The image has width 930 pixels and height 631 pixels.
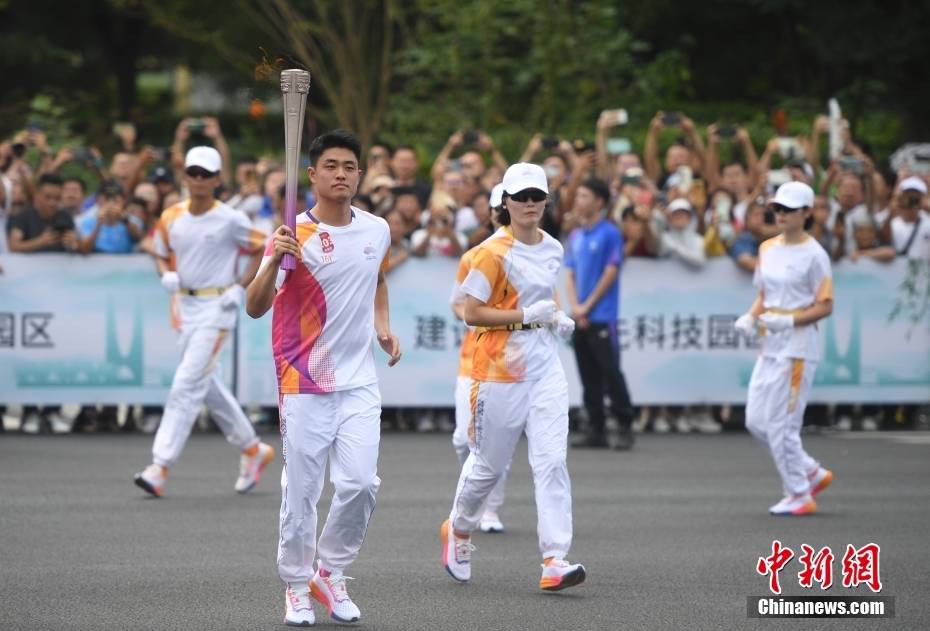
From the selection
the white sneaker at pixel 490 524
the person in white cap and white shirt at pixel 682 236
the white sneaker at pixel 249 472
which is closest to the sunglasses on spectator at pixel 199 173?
the white sneaker at pixel 249 472

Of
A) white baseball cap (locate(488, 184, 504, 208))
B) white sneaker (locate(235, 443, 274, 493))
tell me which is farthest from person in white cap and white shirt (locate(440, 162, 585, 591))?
white sneaker (locate(235, 443, 274, 493))

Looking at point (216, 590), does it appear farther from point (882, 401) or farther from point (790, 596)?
point (882, 401)

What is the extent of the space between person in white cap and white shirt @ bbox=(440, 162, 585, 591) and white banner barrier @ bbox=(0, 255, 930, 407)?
6969 millimetres

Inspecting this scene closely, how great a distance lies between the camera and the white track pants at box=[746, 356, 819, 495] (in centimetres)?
1118

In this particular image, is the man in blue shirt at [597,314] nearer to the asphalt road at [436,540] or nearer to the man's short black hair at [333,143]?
the asphalt road at [436,540]

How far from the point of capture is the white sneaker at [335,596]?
25.5ft

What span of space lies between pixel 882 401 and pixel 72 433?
23.3 ft

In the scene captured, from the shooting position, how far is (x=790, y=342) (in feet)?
37.0

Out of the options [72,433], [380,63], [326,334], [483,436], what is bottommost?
[72,433]

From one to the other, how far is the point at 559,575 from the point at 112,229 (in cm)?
845

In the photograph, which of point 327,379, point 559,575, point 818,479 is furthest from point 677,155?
point 327,379

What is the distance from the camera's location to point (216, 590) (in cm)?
847

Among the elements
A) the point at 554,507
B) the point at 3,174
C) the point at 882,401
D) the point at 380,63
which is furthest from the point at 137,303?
the point at 380,63

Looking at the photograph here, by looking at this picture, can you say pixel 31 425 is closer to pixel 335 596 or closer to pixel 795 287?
pixel 795 287
